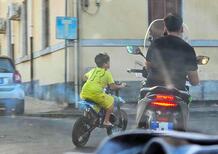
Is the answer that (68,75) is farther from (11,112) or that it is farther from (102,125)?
(102,125)

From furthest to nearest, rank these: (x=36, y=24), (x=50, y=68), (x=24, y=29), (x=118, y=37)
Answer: (x=24, y=29) < (x=36, y=24) < (x=50, y=68) < (x=118, y=37)

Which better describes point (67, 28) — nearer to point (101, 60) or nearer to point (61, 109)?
point (61, 109)

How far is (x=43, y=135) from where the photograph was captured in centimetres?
1030

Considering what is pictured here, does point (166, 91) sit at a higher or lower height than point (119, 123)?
higher

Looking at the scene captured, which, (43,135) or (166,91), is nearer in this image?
(166,91)

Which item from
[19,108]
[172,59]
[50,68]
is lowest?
[19,108]

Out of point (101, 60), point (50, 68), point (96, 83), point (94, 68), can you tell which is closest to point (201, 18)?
point (50, 68)

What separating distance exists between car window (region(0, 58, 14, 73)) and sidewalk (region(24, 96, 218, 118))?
52.2 inches

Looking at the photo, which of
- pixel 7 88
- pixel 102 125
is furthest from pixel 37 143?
pixel 7 88

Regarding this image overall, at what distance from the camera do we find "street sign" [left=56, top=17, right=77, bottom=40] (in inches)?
627

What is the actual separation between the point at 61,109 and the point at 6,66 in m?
2.32

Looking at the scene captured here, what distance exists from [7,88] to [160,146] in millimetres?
12265

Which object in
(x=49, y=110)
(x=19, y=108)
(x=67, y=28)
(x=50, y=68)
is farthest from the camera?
(x=50, y=68)

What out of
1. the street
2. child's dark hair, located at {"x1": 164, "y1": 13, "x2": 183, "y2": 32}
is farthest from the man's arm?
the street
